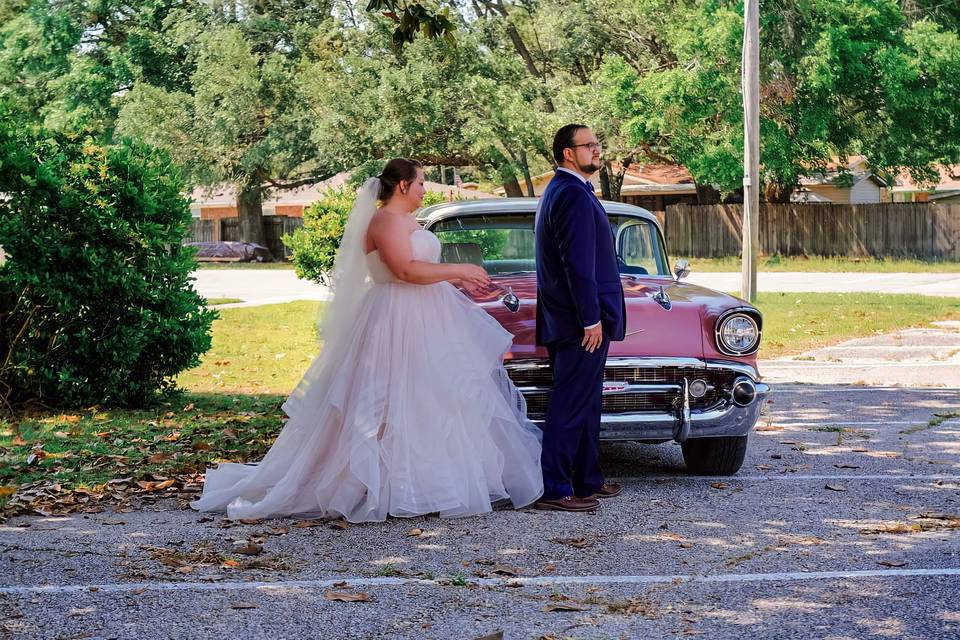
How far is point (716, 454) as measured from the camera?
7691 millimetres

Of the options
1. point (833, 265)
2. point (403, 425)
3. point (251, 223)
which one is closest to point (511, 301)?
point (403, 425)

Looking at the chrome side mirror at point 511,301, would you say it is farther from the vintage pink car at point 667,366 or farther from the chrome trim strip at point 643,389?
the chrome trim strip at point 643,389

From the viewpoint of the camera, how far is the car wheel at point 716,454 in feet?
25.1

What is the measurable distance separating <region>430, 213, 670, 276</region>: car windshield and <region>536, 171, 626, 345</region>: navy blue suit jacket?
149 cm

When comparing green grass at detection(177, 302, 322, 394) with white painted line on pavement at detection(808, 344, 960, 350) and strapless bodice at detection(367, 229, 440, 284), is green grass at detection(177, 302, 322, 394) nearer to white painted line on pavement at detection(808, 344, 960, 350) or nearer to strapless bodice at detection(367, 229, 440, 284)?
strapless bodice at detection(367, 229, 440, 284)

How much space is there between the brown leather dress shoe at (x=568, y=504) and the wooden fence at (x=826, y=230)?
3376 centimetres

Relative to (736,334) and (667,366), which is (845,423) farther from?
(667,366)

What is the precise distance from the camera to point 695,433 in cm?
721

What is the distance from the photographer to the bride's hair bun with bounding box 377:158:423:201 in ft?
22.3

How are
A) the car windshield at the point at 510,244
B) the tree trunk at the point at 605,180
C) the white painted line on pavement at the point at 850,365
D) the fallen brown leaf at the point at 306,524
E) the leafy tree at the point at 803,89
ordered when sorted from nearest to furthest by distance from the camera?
the fallen brown leaf at the point at 306,524 → the car windshield at the point at 510,244 → the white painted line on pavement at the point at 850,365 → the leafy tree at the point at 803,89 → the tree trunk at the point at 605,180

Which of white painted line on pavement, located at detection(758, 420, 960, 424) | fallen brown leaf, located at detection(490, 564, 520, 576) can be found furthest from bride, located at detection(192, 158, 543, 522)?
white painted line on pavement, located at detection(758, 420, 960, 424)

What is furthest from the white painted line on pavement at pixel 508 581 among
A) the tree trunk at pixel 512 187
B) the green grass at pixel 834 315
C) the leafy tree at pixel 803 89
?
the tree trunk at pixel 512 187

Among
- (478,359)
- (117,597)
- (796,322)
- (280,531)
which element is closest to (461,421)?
(478,359)

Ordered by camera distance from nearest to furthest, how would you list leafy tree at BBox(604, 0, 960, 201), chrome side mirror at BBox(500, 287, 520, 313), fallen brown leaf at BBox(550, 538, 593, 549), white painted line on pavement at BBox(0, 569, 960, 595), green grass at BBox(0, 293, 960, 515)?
white painted line on pavement at BBox(0, 569, 960, 595) < fallen brown leaf at BBox(550, 538, 593, 549) < chrome side mirror at BBox(500, 287, 520, 313) < green grass at BBox(0, 293, 960, 515) < leafy tree at BBox(604, 0, 960, 201)
